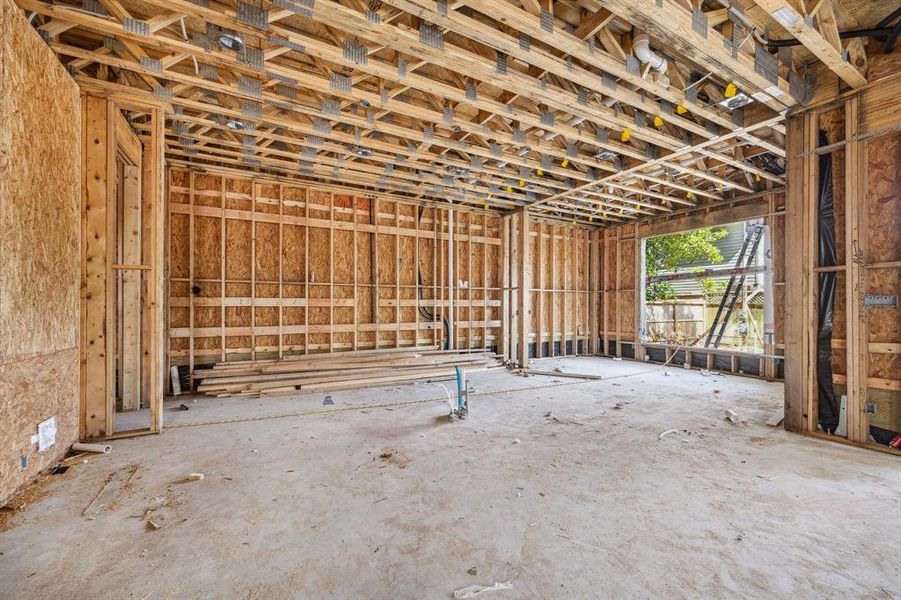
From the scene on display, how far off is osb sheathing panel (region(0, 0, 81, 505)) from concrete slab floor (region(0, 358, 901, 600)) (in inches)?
23.2

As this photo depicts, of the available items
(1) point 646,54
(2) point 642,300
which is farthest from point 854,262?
(2) point 642,300

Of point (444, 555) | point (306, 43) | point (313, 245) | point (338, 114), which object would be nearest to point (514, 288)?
point (313, 245)

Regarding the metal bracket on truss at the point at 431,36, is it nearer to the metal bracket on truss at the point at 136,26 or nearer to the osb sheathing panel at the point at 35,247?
the metal bracket on truss at the point at 136,26

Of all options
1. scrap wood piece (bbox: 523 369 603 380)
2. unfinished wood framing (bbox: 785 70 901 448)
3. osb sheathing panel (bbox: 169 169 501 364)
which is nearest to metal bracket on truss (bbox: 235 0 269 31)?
osb sheathing panel (bbox: 169 169 501 364)

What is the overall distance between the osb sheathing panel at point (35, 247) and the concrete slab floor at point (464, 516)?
0.59 metres

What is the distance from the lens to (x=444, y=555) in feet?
7.13

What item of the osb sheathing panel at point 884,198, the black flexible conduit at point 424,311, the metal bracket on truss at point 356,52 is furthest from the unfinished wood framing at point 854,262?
the black flexible conduit at point 424,311

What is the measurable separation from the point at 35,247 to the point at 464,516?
4.16 meters

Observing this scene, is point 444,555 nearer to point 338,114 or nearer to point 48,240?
point 48,240

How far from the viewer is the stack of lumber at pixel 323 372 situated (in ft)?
20.5

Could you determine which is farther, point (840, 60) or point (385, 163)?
point (385, 163)

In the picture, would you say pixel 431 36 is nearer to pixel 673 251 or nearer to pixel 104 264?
pixel 104 264

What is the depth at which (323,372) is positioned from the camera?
272 inches

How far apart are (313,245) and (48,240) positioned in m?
4.45
